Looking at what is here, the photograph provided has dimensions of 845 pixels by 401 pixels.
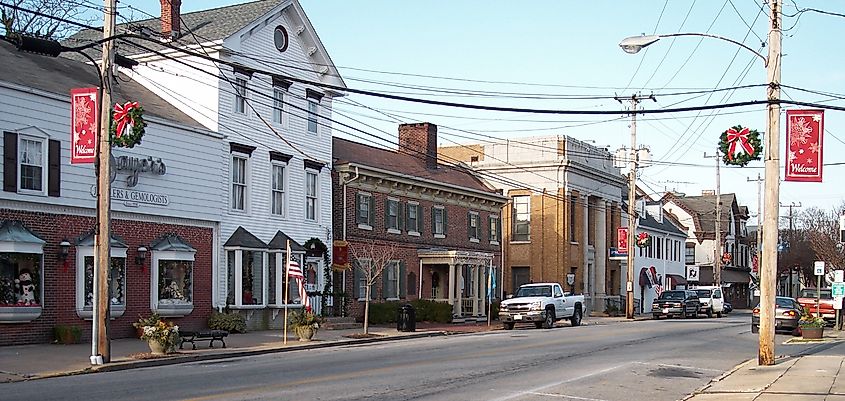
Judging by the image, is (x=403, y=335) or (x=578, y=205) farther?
(x=578, y=205)

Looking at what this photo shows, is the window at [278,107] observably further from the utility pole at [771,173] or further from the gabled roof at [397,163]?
the utility pole at [771,173]

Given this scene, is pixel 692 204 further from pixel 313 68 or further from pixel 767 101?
pixel 767 101

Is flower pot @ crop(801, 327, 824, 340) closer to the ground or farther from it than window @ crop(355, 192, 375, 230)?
closer to the ground

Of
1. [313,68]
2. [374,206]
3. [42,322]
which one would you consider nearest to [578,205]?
[374,206]

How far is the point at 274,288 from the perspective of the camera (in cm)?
3469

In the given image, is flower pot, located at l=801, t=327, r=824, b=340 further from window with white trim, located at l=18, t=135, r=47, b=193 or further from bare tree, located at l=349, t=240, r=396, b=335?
window with white trim, located at l=18, t=135, r=47, b=193

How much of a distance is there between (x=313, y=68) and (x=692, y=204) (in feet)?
223

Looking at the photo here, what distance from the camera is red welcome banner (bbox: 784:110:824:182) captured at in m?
19.7

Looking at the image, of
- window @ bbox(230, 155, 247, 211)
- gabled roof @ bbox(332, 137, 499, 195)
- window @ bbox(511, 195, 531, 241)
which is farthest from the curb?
window @ bbox(511, 195, 531, 241)

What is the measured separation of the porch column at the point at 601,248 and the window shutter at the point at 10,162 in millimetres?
47154

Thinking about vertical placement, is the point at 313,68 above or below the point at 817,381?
above

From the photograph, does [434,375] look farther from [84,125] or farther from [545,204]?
[545,204]

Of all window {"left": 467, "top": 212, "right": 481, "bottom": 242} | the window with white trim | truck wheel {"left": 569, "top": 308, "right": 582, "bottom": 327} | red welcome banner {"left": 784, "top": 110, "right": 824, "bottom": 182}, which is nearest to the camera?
red welcome banner {"left": 784, "top": 110, "right": 824, "bottom": 182}

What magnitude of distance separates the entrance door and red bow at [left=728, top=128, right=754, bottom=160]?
4098cm
